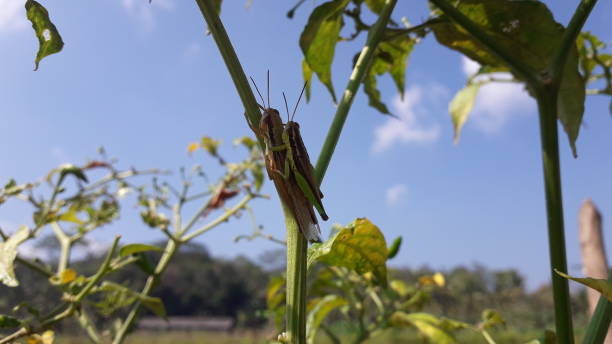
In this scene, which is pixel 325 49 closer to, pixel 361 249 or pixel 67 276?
pixel 361 249

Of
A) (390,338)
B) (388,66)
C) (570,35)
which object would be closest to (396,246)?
(388,66)

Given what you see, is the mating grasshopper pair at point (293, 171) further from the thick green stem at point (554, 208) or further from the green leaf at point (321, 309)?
the green leaf at point (321, 309)

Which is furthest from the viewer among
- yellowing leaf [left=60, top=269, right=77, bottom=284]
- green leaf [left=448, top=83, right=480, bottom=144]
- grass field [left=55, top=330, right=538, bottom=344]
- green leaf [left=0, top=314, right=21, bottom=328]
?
grass field [left=55, top=330, right=538, bottom=344]

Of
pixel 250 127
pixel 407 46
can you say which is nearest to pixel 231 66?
pixel 250 127

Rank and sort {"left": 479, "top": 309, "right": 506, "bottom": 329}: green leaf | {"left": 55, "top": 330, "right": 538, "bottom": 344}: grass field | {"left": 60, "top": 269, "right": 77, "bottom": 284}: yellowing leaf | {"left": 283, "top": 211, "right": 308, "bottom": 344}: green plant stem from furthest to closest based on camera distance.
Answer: {"left": 55, "top": 330, "right": 538, "bottom": 344}: grass field → {"left": 479, "top": 309, "right": 506, "bottom": 329}: green leaf → {"left": 60, "top": 269, "right": 77, "bottom": 284}: yellowing leaf → {"left": 283, "top": 211, "right": 308, "bottom": 344}: green plant stem

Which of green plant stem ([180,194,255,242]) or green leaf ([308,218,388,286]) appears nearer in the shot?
green leaf ([308,218,388,286])

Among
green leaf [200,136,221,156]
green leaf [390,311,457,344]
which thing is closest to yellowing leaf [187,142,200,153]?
green leaf [200,136,221,156]

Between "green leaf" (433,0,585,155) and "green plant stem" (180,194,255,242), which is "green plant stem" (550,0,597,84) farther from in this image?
"green plant stem" (180,194,255,242)
